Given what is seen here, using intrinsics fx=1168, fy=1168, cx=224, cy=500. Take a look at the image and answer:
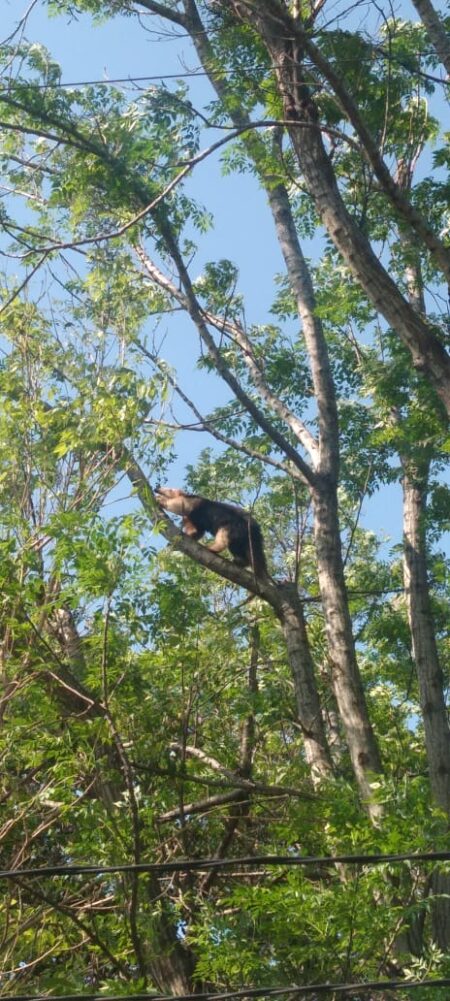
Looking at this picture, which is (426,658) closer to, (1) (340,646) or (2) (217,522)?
(1) (340,646)

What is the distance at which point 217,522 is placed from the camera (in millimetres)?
11945

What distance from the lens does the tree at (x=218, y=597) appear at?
6633mm

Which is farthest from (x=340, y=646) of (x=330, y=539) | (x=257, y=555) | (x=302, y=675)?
(x=257, y=555)

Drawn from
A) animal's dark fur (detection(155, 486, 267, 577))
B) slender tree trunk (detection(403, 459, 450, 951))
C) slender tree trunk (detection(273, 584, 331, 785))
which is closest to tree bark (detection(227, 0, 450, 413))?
slender tree trunk (detection(273, 584, 331, 785))

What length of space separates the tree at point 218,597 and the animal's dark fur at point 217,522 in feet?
1.49

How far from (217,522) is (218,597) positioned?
99cm

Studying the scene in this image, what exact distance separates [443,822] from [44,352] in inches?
167

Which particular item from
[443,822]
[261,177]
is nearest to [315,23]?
[261,177]

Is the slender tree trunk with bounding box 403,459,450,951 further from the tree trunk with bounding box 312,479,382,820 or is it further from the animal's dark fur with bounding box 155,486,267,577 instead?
the animal's dark fur with bounding box 155,486,267,577

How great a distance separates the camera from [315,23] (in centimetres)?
843

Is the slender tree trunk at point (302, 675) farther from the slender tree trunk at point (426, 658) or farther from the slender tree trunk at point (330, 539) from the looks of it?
the slender tree trunk at point (426, 658)

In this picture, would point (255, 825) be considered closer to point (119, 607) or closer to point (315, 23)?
point (119, 607)

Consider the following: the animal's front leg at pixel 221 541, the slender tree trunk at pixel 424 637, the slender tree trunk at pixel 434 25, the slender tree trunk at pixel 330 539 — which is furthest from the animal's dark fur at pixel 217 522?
the slender tree trunk at pixel 434 25

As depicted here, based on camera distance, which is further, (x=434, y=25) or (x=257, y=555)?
(x=257, y=555)
